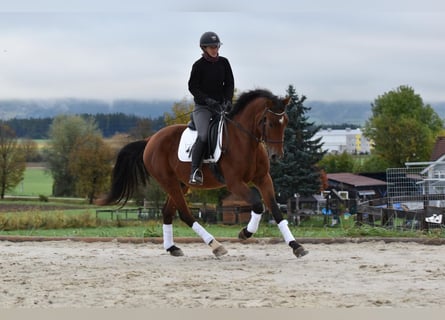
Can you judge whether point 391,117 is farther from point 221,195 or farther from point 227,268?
point 227,268

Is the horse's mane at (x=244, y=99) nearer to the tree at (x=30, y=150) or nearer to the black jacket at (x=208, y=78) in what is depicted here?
the black jacket at (x=208, y=78)

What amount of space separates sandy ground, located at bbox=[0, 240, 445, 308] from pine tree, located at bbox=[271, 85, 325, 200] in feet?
98.6

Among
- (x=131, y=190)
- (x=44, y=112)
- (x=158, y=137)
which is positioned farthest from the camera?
(x=44, y=112)

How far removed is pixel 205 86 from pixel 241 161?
1153 millimetres

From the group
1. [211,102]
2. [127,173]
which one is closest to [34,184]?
[127,173]

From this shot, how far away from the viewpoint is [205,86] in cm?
859

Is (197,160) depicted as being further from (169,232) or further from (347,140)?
(347,140)

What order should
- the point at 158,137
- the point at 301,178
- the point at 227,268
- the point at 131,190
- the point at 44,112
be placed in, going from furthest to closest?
the point at 44,112 < the point at 301,178 < the point at 131,190 < the point at 158,137 < the point at 227,268

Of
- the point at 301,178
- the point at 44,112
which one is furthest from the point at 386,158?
the point at 44,112

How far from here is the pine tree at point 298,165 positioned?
39688mm

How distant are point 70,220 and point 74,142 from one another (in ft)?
162

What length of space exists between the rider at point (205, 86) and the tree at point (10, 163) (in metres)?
52.1

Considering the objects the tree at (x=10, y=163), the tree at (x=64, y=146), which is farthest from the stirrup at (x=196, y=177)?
the tree at (x=64, y=146)

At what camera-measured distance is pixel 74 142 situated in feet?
218
